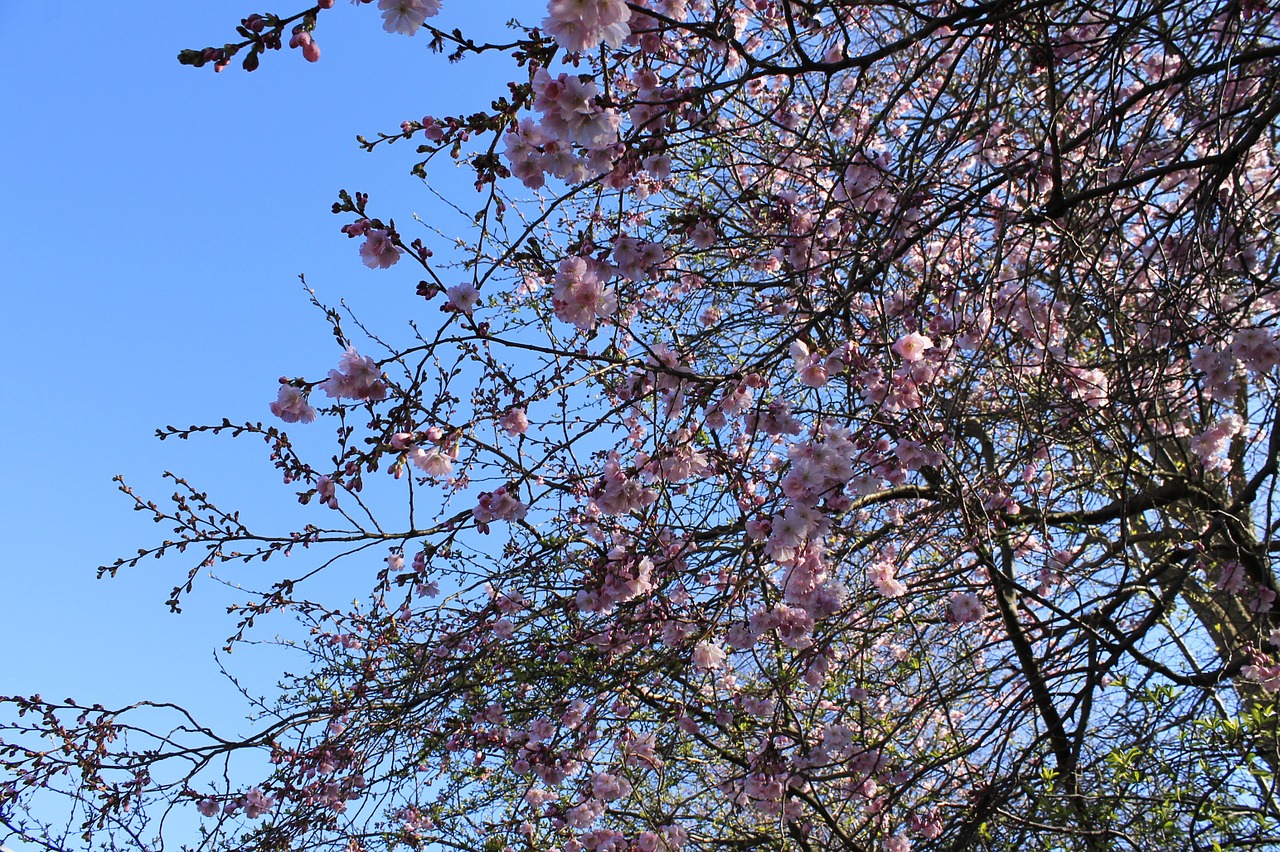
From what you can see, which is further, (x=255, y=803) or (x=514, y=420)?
(x=255, y=803)

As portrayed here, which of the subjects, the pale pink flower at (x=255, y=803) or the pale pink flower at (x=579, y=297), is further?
the pale pink flower at (x=255, y=803)

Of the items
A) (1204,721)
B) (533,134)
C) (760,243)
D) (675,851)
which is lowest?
(1204,721)

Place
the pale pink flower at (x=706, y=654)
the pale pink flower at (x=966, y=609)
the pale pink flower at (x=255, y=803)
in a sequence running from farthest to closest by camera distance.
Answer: the pale pink flower at (x=255, y=803), the pale pink flower at (x=966, y=609), the pale pink flower at (x=706, y=654)

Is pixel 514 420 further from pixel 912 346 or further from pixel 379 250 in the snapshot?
pixel 912 346

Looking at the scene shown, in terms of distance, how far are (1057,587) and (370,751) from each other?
11.3ft

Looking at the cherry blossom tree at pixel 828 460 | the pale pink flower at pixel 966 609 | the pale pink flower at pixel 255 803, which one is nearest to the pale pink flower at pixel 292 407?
the cherry blossom tree at pixel 828 460

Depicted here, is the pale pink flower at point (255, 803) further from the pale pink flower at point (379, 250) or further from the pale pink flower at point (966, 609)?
the pale pink flower at point (966, 609)

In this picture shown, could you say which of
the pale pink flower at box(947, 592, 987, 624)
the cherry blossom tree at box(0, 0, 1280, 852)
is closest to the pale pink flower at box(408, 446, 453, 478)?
the cherry blossom tree at box(0, 0, 1280, 852)

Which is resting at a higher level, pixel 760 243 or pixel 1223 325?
pixel 760 243

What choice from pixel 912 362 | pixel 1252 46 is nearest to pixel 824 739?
pixel 912 362

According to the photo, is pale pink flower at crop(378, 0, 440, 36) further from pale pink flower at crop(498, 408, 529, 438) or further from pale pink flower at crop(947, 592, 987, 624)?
pale pink flower at crop(947, 592, 987, 624)

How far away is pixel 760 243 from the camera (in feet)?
13.4

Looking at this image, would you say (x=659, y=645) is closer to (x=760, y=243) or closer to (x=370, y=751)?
(x=370, y=751)

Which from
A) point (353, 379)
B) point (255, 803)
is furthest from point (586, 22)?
point (255, 803)
